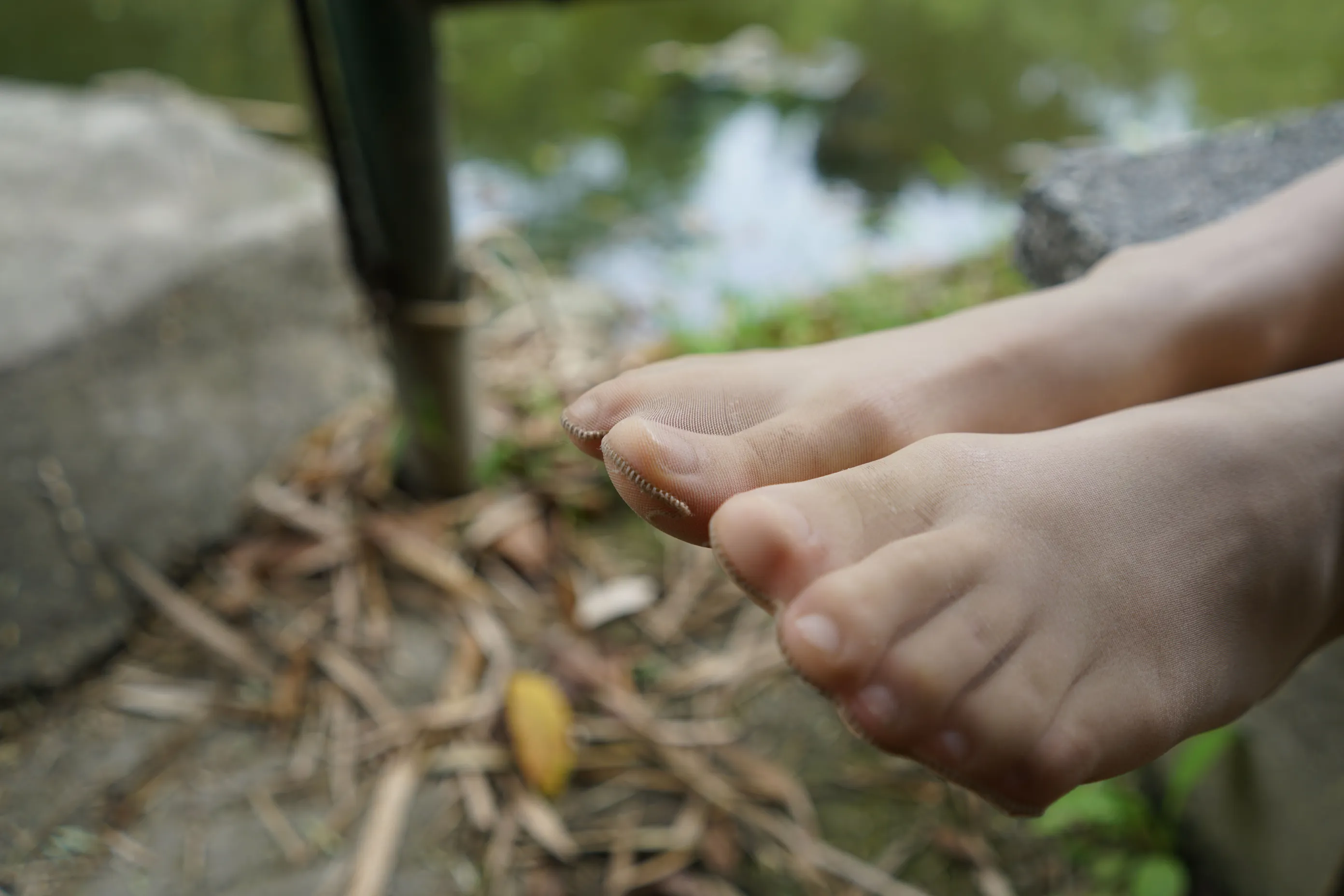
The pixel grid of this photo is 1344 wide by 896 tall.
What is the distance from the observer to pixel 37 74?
2633 mm

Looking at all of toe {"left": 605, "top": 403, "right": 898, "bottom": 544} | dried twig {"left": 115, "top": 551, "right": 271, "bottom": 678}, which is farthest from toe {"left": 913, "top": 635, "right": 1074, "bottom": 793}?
dried twig {"left": 115, "top": 551, "right": 271, "bottom": 678}

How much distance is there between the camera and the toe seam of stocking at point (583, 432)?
55 centimetres

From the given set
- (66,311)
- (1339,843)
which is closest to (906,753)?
(1339,843)

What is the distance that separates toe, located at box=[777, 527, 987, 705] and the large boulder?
52cm

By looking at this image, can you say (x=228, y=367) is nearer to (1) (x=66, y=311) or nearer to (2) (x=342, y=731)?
(1) (x=66, y=311)

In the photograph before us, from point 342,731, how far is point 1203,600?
93 cm

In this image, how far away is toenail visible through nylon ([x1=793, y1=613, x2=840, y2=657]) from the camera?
1.41 feet

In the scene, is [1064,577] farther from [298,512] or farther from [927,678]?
[298,512]

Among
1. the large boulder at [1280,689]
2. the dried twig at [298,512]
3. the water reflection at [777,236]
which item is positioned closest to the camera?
the large boulder at [1280,689]

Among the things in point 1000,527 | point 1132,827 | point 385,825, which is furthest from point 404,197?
point 1132,827

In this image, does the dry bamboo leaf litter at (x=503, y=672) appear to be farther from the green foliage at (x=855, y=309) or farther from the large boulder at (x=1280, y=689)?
the green foliage at (x=855, y=309)

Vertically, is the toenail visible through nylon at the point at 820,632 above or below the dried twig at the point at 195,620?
above

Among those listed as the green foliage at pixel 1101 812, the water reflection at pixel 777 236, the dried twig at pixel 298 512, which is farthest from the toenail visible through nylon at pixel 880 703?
the water reflection at pixel 777 236

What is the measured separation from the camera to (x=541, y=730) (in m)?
1.09
